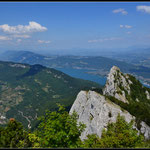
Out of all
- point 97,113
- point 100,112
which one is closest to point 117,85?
point 97,113

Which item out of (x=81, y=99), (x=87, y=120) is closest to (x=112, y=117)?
(x=87, y=120)

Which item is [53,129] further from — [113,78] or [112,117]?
[113,78]

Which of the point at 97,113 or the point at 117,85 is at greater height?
the point at 117,85

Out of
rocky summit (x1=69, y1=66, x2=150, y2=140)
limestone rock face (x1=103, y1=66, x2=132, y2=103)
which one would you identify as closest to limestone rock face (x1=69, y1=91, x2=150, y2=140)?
rocky summit (x1=69, y1=66, x2=150, y2=140)

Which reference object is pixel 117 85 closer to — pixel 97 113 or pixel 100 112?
pixel 97 113

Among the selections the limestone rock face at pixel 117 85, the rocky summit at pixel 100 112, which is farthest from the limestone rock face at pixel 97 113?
the limestone rock face at pixel 117 85
